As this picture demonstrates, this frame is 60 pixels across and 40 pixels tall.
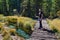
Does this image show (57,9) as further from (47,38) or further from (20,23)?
(47,38)

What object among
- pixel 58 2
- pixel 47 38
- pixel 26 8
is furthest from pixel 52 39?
pixel 26 8

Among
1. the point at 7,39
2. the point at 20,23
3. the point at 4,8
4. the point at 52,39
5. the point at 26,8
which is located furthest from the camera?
the point at 26,8

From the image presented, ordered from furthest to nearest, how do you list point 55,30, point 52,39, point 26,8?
1. point 26,8
2. point 55,30
3. point 52,39

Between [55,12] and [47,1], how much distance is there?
10.9 m

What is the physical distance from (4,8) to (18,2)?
771 inches

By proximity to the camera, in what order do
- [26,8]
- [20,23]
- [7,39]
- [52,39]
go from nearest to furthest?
[7,39] < [52,39] < [20,23] < [26,8]

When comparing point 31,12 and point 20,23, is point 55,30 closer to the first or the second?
point 20,23

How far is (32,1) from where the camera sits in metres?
65.8

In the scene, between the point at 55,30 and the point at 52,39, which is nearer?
the point at 52,39

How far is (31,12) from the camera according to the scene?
64250 mm

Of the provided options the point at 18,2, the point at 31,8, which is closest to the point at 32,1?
the point at 31,8

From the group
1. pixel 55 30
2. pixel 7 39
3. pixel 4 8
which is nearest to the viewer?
pixel 7 39

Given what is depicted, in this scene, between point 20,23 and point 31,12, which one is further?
point 31,12

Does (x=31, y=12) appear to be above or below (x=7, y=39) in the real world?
below
